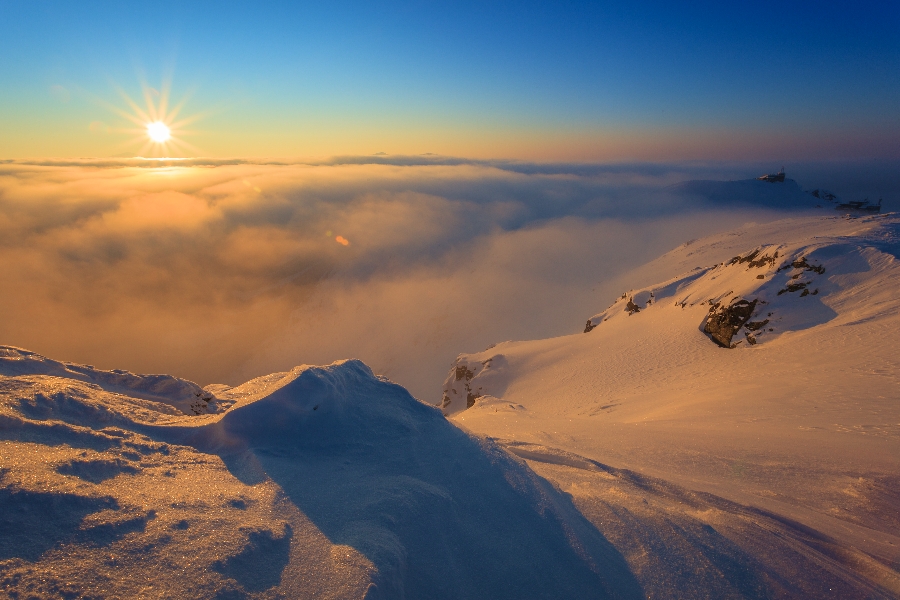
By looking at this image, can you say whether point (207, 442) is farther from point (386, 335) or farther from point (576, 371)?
point (386, 335)

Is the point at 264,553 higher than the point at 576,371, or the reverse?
the point at 264,553

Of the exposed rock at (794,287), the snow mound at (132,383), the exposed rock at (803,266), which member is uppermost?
the snow mound at (132,383)

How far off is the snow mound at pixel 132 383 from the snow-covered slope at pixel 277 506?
0.35m

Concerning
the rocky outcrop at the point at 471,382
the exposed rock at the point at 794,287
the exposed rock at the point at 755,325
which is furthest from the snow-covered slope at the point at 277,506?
the rocky outcrop at the point at 471,382

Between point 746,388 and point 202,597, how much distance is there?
11853 millimetres

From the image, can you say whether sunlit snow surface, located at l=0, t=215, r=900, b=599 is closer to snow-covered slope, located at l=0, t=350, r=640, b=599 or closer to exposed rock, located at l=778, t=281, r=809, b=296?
snow-covered slope, located at l=0, t=350, r=640, b=599

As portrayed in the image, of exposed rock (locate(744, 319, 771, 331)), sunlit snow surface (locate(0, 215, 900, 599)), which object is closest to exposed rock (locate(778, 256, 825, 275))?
exposed rock (locate(744, 319, 771, 331))

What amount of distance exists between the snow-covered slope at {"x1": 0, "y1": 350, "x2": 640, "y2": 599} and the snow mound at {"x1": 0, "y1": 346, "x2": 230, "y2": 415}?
1.16 ft

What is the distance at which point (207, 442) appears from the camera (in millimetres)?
3574

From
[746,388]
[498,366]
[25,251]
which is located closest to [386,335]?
[498,366]

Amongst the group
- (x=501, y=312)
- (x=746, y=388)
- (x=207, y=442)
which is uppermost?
(x=207, y=442)

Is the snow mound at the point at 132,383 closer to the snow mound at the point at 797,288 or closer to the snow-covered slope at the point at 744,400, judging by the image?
the snow-covered slope at the point at 744,400

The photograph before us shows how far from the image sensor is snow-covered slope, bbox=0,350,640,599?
222cm

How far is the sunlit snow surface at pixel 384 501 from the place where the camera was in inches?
90.7
